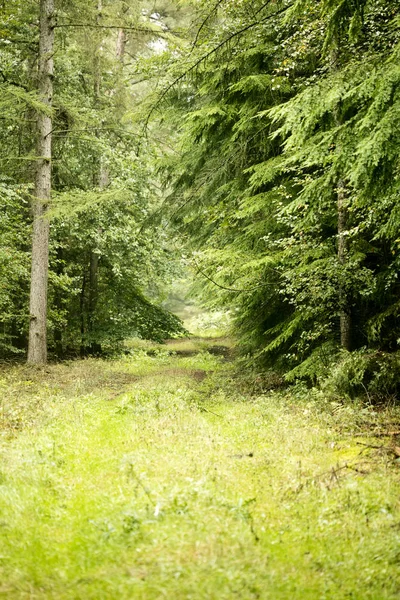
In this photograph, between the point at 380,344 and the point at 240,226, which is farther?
the point at 240,226

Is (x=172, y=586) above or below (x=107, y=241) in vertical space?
below

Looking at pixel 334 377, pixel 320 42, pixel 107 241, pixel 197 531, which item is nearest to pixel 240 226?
pixel 320 42

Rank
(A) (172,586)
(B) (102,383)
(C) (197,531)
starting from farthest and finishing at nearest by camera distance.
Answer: (B) (102,383)
(C) (197,531)
(A) (172,586)

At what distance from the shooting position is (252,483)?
16.4ft

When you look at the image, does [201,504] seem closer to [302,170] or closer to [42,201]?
[302,170]

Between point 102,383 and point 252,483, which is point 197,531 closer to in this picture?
point 252,483

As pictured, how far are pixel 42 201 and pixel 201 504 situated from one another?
1136 cm

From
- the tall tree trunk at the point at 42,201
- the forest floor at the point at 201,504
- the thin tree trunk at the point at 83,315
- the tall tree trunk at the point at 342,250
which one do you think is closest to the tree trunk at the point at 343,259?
the tall tree trunk at the point at 342,250

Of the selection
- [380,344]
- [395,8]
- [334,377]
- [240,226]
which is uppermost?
[395,8]

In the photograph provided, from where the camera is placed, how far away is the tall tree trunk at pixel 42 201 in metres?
13.8

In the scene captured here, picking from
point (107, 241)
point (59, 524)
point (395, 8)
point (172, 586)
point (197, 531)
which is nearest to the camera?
point (172, 586)

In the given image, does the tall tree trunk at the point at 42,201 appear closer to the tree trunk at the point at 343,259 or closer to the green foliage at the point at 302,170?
the green foliage at the point at 302,170

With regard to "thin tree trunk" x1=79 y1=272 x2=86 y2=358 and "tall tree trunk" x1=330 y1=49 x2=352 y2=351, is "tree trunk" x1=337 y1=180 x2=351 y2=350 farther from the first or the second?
"thin tree trunk" x1=79 y1=272 x2=86 y2=358

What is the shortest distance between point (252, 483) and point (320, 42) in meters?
7.98
